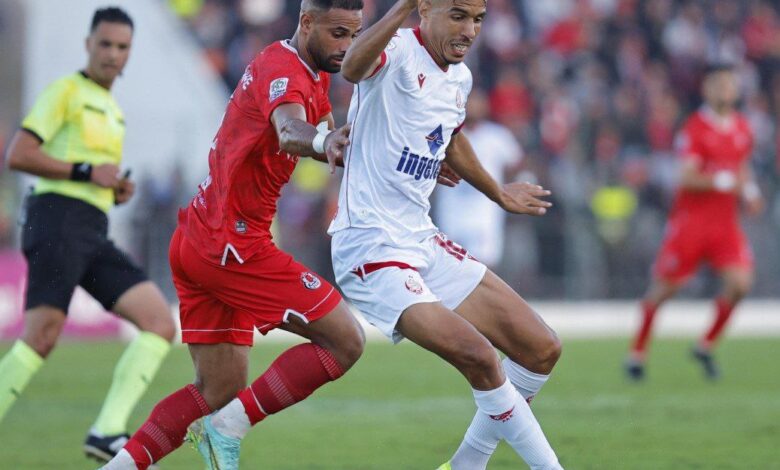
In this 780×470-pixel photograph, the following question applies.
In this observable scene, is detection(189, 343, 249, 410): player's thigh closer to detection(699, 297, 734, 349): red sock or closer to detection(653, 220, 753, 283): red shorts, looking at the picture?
detection(653, 220, 753, 283): red shorts

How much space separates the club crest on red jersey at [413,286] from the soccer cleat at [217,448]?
3.74 feet

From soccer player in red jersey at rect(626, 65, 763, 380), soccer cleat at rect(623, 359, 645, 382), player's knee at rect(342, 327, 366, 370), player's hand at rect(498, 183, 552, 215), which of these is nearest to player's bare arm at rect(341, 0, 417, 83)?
player's hand at rect(498, 183, 552, 215)

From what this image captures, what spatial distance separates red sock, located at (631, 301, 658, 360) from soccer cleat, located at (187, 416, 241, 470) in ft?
23.8

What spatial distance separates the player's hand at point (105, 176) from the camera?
26.6 ft

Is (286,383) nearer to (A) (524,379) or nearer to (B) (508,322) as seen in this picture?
(B) (508,322)

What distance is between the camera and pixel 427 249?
6473 millimetres

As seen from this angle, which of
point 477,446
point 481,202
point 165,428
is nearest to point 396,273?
point 477,446

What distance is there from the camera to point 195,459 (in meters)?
8.25

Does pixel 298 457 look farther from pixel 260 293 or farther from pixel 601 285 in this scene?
pixel 601 285

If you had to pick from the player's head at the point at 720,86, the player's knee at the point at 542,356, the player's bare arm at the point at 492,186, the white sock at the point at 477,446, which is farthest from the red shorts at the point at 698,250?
the white sock at the point at 477,446

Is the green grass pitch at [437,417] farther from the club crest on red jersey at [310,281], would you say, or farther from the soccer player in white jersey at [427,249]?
the club crest on red jersey at [310,281]

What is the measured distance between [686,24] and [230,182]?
18.0 m

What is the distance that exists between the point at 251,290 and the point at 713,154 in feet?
26.2

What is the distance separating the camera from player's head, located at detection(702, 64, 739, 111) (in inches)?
510
